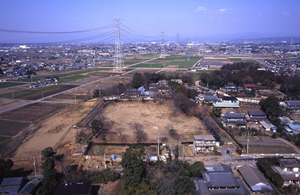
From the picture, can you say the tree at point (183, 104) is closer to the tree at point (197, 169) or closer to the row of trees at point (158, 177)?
the tree at point (197, 169)

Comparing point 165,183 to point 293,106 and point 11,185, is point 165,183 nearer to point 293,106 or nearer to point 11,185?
point 11,185

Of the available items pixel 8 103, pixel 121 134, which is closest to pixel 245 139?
pixel 121 134

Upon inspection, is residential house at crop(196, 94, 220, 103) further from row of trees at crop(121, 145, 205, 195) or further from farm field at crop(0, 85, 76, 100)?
farm field at crop(0, 85, 76, 100)

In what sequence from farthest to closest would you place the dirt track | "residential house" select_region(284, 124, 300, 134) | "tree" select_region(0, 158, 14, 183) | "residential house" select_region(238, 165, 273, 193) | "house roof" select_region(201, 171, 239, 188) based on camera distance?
"residential house" select_region(284, 124, 300, 134) → the dirt track → "tree" select_region(0, 158, 14, 183) → "residential house" select_region(238, 165, 273, 193) → "house roof" select_region(201, 171, 239, 188)

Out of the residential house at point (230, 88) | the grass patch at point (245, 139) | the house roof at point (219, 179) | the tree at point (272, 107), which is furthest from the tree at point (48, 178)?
the residential house at point (230, 88)

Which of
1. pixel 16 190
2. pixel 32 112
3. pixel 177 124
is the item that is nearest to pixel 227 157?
pixel 177 124

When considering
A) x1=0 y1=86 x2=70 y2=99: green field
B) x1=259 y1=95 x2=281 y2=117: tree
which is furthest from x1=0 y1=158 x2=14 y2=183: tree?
x1=259 y1=95 x2=281 y2=117: tree
